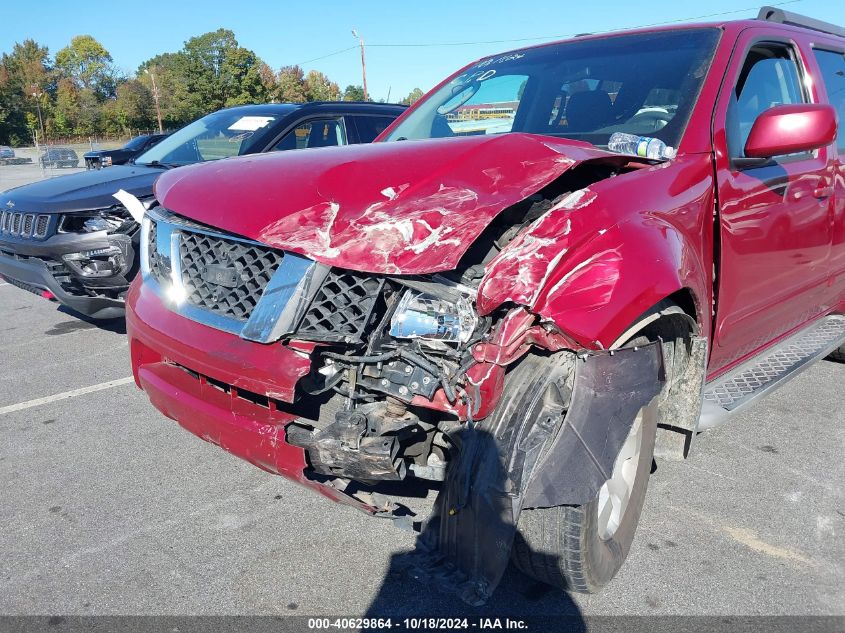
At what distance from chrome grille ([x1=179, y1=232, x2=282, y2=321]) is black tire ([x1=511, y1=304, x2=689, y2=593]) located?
47.3 inches

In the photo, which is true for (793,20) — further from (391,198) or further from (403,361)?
(403,361)

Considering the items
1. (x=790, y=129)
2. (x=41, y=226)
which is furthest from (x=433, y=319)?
(x=41, y=226)

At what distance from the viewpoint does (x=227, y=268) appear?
2.50 m

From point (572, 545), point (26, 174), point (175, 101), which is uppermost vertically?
point (175, 101)

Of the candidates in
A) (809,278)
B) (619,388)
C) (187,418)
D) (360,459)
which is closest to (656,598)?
(619,388)

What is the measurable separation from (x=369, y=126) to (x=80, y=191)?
2.69 m

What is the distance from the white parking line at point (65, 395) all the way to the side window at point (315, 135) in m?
2.45

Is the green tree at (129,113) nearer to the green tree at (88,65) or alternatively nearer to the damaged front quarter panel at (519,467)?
the green tree at (88,65)

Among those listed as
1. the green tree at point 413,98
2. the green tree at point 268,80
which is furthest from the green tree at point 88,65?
the green tree at point 413,98

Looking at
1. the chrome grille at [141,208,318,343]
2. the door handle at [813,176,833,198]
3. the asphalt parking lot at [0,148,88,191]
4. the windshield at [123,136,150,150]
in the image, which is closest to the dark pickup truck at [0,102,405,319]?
the windshield at [123,136,150,150]

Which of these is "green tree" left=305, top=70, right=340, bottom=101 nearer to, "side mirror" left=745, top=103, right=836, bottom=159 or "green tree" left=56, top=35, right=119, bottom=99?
"green tree" left=56, top=35, right=119, bottom=99

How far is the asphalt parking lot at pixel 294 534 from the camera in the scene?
2.52 meters

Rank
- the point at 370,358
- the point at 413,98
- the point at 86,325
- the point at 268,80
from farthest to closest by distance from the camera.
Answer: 1. the point at 268,80
2. the point at 413,98
3. the point at 86,325
4. the point at 370,358

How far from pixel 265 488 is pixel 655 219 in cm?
212
